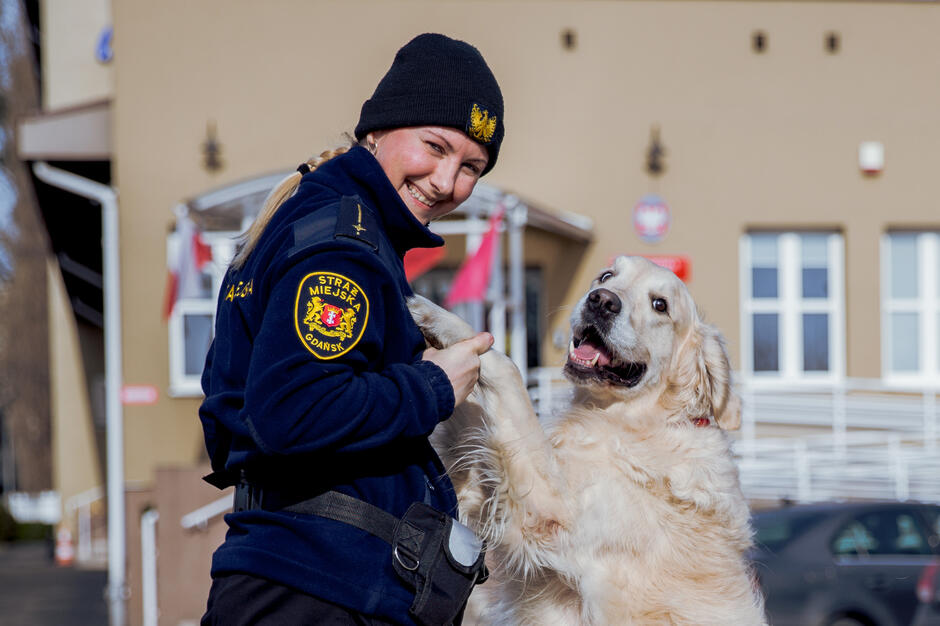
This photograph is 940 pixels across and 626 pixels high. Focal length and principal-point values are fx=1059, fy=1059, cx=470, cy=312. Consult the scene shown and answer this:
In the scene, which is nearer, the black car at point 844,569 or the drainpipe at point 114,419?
the black car at point 844,569

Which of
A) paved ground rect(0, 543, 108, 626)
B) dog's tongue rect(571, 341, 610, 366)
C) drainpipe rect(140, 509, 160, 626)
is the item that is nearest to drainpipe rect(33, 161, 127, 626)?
paved ground rect(0, 543, 108, 626)

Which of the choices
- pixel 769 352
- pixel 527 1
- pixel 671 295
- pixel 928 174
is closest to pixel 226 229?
pixel 527 1

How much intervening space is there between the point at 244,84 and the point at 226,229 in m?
1.90

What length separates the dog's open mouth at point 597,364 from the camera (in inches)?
131

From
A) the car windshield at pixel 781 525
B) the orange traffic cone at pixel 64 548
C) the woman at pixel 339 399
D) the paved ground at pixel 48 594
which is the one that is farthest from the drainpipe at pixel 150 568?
the orange traffic cone at pixel 64 548

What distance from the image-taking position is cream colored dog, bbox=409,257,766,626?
111 inches

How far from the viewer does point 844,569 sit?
7645mm

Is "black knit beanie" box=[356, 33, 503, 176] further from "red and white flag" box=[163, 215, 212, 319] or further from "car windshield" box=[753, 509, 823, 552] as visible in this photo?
"red and white flag" box=[163, 215, 212, 319]

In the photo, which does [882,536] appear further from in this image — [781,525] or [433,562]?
[433,562]

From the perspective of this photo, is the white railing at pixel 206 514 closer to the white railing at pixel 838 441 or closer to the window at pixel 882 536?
the white railing at pixel 838 441

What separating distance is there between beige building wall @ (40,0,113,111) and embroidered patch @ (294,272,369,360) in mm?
16876

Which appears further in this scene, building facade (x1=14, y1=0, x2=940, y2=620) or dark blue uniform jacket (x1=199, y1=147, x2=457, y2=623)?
building facade (x1=14, y1=0, x2=940, y2=620)

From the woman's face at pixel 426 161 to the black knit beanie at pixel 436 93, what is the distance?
0.07 ft

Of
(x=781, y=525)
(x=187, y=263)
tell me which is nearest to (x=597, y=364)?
(x=781, y=525)
